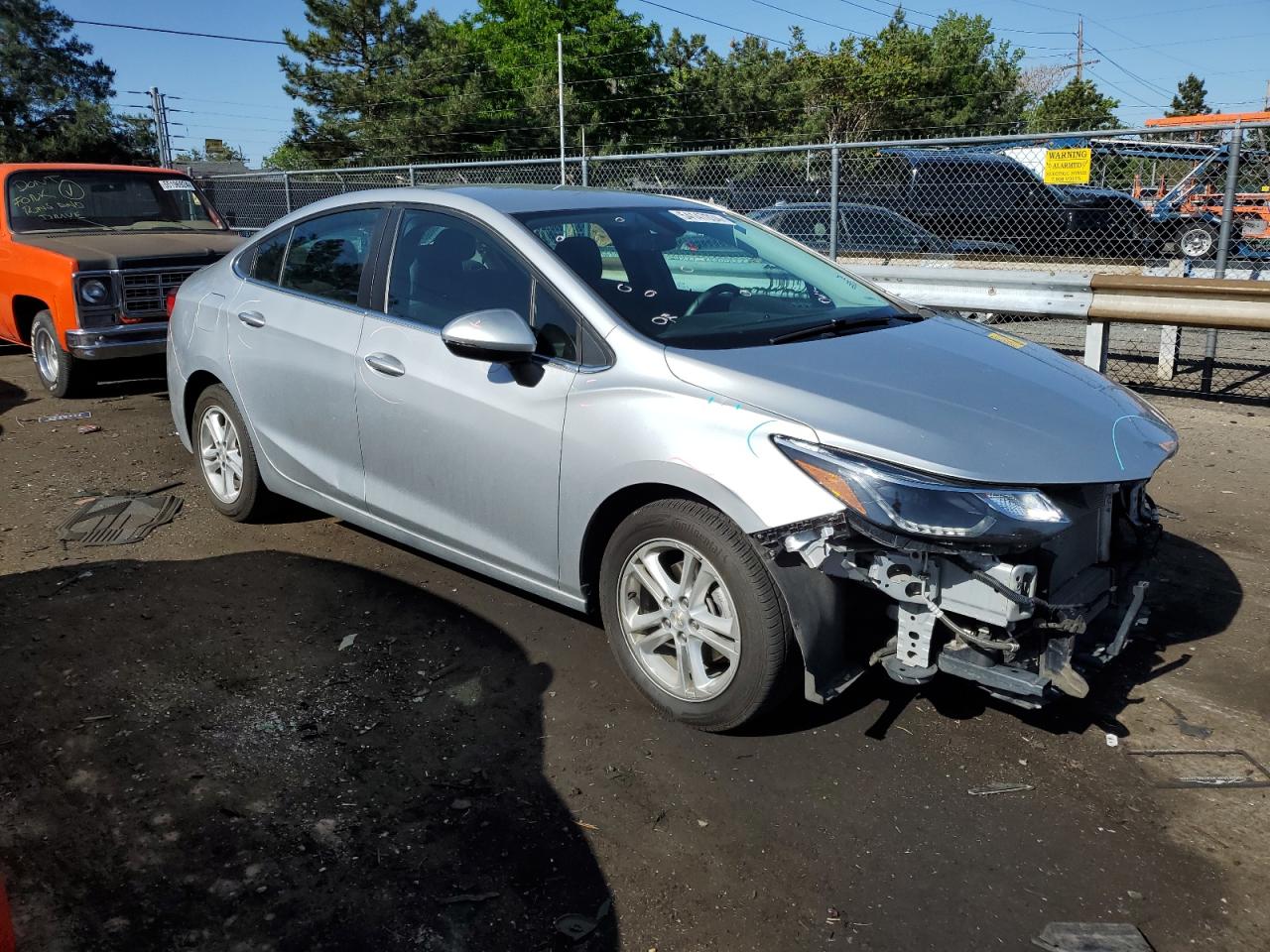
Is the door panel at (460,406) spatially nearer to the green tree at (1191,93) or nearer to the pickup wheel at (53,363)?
the pickup wheel at (53,363)

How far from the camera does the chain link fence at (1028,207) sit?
9289 millimetres

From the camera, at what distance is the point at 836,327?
3832 millimetres

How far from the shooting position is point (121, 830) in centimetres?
292

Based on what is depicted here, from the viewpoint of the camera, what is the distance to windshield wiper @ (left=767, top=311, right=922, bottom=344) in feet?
11.9

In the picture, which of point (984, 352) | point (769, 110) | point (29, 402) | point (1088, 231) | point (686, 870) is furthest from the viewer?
point (769, 110)

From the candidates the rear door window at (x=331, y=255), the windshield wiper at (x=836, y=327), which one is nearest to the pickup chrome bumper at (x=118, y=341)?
the rear door window at (x=331, y=255)

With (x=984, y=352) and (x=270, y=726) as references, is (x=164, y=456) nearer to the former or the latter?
(x=270, y=726)

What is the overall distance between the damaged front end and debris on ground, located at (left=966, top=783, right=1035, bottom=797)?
1.03ft

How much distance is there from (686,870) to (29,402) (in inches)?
315

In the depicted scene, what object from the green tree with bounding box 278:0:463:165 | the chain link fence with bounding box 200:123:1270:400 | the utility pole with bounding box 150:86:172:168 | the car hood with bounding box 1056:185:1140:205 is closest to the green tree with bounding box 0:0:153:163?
the green tree with bounding box 278:0:463:165

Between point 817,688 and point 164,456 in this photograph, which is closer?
point 817,688

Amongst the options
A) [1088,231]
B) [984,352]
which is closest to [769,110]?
[1088,231]

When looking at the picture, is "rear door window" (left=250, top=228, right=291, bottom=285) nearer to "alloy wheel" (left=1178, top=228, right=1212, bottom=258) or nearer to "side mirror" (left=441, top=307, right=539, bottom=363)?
"side mirror" (left=441, top=307, right=539, bottom=363)

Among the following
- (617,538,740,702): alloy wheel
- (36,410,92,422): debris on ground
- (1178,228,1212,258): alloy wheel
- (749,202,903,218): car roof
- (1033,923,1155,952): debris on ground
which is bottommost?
(1033,923,1155,952): debris on ground
